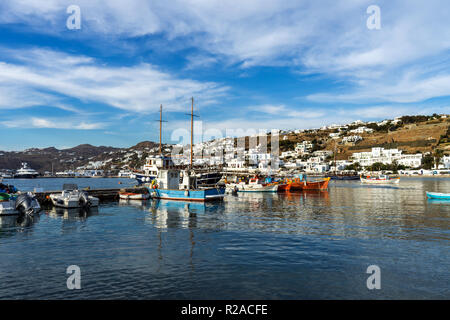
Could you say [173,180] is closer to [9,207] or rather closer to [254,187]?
[9,207]

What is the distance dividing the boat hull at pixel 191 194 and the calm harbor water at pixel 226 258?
1483 centimetres

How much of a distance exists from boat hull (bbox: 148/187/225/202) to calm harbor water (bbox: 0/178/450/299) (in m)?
14.8

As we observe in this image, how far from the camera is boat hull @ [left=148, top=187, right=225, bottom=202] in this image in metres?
39.1

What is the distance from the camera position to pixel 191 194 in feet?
130

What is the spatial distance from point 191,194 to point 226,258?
2594 cm

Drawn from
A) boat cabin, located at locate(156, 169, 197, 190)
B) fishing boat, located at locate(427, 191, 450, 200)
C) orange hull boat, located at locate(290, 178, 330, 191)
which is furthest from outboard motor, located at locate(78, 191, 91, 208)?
fishing boat, located at locate(427, 191, 450, 200)

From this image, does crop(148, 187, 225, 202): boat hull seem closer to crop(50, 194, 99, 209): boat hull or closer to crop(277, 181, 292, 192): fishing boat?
crop(50, 194, 99, 209): boat hull

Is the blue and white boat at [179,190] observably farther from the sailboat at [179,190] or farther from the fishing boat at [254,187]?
the fishing boat at [254,187]

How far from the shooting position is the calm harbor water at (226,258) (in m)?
10.3
